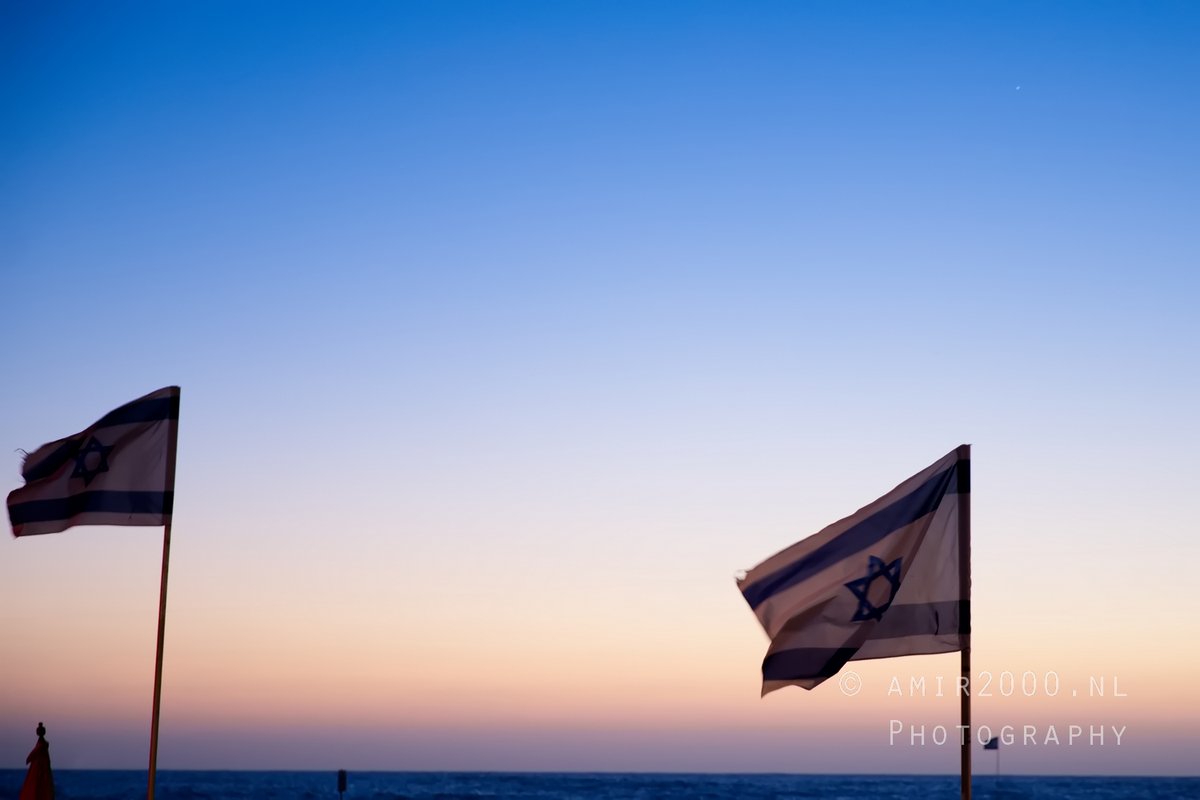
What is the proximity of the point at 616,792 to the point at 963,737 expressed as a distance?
283 feet

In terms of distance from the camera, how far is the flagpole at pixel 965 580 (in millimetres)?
11484

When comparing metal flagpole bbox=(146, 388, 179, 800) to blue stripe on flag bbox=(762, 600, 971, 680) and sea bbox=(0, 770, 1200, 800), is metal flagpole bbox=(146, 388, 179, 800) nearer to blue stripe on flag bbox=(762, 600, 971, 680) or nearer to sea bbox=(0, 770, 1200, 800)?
blue stripe on flag bbox=(762, 600, 971, 680)

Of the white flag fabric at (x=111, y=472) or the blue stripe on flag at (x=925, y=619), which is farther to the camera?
the white flag fabric at (x=111, y=472)

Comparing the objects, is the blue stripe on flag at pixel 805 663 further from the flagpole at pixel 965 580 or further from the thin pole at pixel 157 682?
the thin pole at pixel 157 682

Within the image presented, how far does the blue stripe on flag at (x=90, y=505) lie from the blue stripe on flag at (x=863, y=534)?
24.0 feet

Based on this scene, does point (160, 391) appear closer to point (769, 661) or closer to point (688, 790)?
point (769, 661)

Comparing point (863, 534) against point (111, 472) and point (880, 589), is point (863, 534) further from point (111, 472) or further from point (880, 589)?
point (111, 472)

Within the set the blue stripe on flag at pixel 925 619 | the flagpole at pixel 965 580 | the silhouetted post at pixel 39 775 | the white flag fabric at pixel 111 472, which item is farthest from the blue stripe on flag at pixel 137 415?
the flagpole at pixel 965 580

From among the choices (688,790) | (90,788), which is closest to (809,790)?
(688,790)

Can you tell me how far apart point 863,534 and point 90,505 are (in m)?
9.07

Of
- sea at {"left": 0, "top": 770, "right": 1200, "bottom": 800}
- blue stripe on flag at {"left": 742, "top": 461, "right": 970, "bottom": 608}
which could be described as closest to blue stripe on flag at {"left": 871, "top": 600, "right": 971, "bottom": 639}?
blue stripe on flag at {"left": 742, "top": 461, "right": 970, "bottom": 608}

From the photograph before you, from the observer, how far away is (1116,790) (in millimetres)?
106500

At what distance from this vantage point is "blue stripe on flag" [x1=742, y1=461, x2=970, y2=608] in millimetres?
12164

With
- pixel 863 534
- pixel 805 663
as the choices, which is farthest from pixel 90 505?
pixel 863 534
